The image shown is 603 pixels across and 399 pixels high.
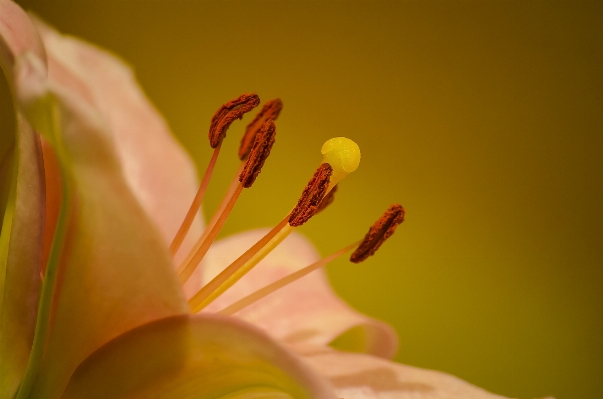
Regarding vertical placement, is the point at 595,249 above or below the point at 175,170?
above

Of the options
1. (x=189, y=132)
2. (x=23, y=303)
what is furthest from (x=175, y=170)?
(x=23, y=303)

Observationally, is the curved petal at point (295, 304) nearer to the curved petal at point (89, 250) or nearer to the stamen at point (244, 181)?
the stamen at point (244, 181)

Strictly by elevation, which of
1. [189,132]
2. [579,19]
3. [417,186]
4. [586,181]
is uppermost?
[579,19]

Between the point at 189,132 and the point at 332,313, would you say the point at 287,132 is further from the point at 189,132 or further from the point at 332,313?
the point at 332,313

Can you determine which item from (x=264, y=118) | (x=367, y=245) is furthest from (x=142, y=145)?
(x=367, y=245)

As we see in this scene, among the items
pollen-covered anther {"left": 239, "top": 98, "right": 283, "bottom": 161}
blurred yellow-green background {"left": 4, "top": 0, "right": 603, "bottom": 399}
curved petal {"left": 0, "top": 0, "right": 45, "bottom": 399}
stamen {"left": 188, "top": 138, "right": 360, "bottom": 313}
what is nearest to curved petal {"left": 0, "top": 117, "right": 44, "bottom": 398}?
curved petal {"left": 0, "top": 0, "right": 45, "bottom": 399}

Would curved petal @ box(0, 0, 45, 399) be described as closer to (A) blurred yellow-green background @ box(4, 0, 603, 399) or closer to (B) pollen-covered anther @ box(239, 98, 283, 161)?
(B) pollen-covered anther @ box(239, 98, 283, 161)

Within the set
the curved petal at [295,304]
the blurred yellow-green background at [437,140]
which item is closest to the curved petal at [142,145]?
the curved petal at [295,304]
